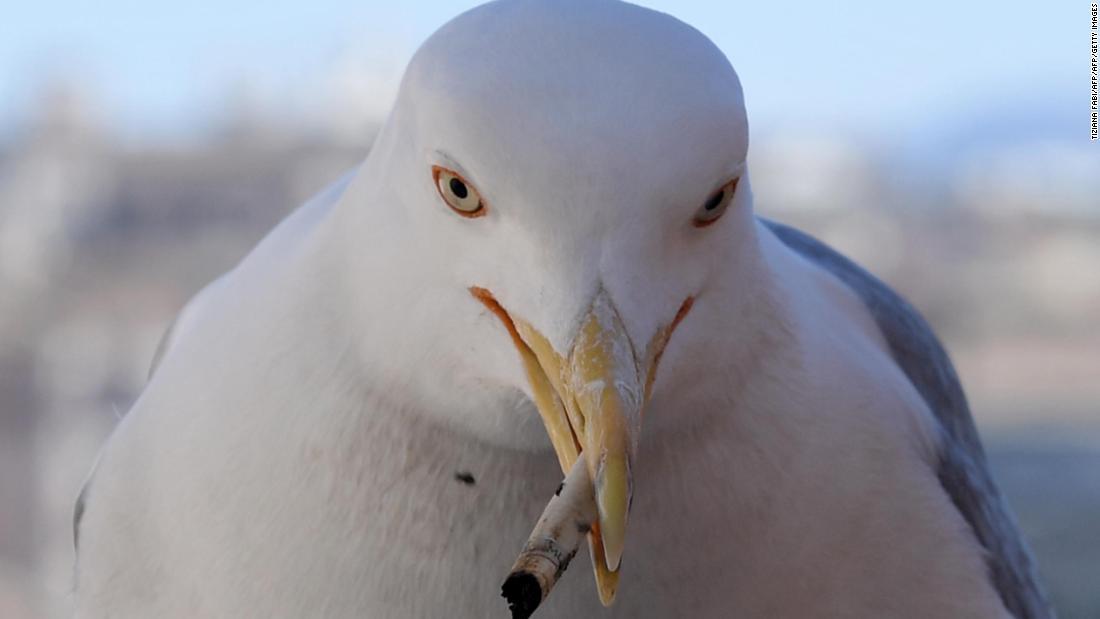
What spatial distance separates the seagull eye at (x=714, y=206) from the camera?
1257 millimetres

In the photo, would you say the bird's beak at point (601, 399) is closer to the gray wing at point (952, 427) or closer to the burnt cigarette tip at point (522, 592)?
the burnt cigarette tip at point (522, 592)

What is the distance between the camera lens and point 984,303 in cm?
1222

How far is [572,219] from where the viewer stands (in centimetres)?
119

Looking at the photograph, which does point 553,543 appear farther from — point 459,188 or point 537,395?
point 459,188

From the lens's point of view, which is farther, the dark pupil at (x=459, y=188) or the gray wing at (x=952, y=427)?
the gray wing at (x=952, y=427)

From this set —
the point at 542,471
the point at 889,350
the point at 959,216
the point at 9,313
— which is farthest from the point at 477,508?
the point at 959,216

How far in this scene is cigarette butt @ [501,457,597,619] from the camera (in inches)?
46.5

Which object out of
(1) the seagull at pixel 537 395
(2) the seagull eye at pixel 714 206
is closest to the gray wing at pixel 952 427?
(1) the seagull at pixel 537 395

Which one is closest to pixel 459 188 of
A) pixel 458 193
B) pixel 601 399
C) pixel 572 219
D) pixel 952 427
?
pixel 458 193

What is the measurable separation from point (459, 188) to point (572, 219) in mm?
115

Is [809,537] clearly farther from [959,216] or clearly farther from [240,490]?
[959,216]

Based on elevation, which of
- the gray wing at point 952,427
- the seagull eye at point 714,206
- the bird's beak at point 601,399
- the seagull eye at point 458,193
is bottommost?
the gray wing at point 952,427

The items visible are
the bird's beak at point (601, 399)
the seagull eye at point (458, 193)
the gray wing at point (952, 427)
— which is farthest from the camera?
the gray wing at point (952, 427)

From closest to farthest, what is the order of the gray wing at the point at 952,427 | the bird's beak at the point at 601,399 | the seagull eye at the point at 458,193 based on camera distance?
the bird's beak at the point at 601,399, the seagull eye at the point at 458,193, the gray wing at the point at 952,427
